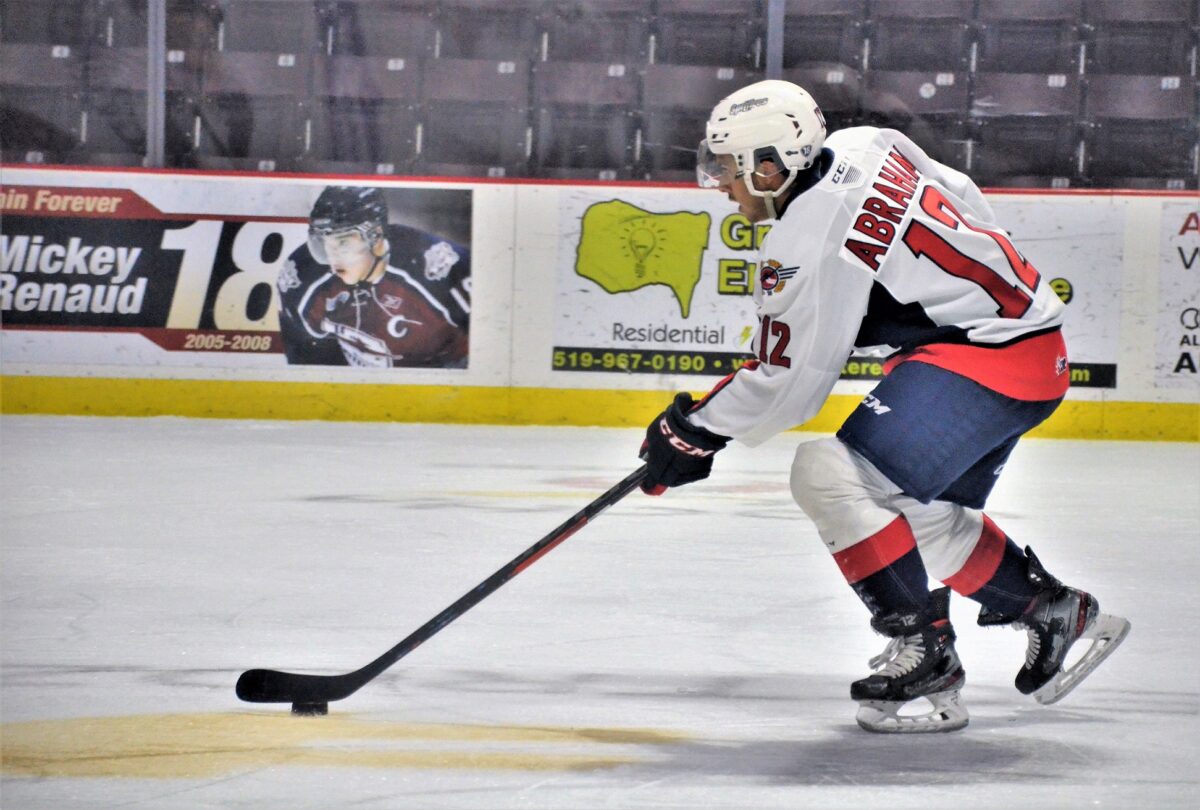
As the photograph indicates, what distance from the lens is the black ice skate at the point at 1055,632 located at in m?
2.57

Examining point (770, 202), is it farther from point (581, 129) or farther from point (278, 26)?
point (278, 26)

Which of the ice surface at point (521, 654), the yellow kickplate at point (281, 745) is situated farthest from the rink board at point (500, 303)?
the yellow kickplate at point (281, 745)

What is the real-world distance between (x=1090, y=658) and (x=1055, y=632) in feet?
0.28

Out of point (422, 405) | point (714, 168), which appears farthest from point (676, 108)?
point (714, 168)

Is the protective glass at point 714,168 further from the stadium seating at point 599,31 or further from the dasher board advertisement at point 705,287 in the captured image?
the stadium seating at point 599,31

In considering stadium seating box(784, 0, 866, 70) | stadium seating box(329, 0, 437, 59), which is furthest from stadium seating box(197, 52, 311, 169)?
stadium seating box(784, 0, 866, 70)

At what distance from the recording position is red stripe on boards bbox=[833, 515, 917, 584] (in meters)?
2.43

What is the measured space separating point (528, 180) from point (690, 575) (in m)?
4.47

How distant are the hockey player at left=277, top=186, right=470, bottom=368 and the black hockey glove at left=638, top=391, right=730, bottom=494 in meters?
5.47

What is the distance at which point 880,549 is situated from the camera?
95.7 inches

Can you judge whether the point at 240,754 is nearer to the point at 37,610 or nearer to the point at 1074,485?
the point at 37,610

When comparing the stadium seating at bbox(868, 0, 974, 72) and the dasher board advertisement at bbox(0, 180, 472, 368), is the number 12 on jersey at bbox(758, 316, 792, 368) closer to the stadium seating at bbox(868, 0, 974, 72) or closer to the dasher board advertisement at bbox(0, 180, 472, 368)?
the dasher board advertisement at bbox(0, 180, 472, 368)

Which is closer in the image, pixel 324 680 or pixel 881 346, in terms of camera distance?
pixel 324 680

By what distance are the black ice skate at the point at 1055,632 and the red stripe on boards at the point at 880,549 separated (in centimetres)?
30
